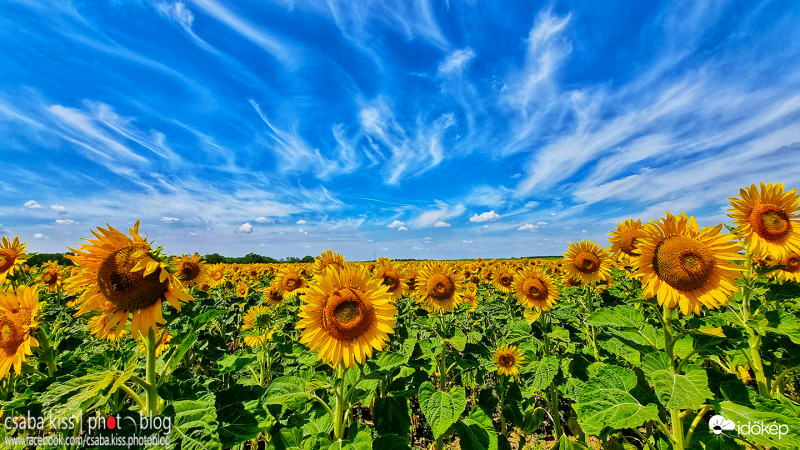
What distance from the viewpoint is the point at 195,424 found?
80.9 inches

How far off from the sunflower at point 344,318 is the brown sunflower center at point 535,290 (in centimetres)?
360

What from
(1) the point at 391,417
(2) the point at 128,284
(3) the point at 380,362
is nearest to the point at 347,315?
(3) the point at 380,362

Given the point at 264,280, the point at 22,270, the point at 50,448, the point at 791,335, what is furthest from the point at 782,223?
the point at 264,280

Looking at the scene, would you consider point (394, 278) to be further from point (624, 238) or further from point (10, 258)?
point (10, 258)

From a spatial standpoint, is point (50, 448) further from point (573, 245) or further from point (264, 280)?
point (264, 280)

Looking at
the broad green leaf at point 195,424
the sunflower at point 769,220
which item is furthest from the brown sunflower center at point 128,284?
the sunflower at point 769,220

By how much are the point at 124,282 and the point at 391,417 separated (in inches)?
102

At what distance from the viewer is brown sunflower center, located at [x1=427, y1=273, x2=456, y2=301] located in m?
4.83

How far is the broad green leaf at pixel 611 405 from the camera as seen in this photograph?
2463 mm

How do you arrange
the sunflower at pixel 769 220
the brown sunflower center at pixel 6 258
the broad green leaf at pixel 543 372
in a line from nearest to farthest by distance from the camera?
the broad green leaf at pixel 543 372, the sunflower at pixel 769 220, the brown sunflower center at pixel 6 258

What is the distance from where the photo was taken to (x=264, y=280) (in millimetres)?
13992

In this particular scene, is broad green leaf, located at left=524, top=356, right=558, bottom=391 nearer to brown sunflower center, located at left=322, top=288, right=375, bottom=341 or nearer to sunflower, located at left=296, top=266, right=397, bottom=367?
sunflower, located at left=296, top=266, right=397, bottom=367

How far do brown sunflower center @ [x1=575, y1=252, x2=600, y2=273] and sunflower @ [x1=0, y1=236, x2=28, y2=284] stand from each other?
9.43 m

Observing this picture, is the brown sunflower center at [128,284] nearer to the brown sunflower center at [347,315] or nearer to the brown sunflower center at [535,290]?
the brown sunflower center at [347,315]
